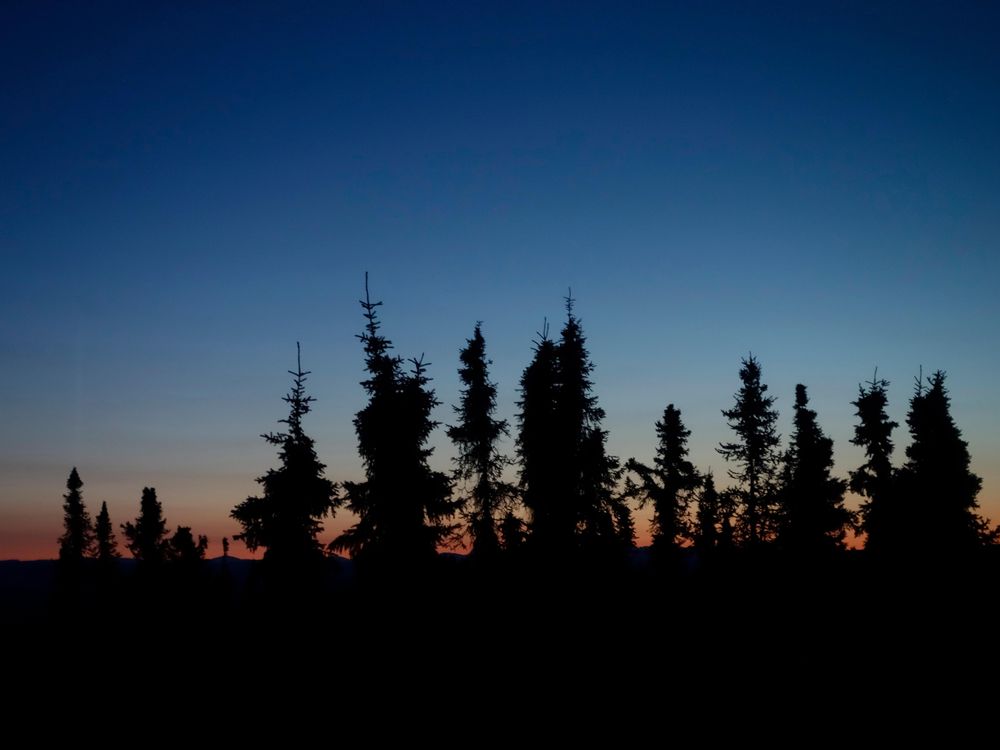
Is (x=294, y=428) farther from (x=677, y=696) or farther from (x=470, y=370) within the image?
(x=677, y=696)

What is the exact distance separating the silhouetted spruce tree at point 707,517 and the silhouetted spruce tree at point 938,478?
986cm

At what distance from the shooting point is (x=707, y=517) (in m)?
36.6

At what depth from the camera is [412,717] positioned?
51.1ft

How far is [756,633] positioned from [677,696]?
6734 millimetres

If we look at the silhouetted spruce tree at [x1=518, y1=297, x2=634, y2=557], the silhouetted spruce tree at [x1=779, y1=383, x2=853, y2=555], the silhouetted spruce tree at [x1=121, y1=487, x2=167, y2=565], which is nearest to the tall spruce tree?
the silhouetted spruce tree at [x1=518, y1=297, x2=634, y2=557]

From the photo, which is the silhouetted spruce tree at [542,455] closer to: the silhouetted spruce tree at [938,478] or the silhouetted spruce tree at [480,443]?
the silhouetted spruce tree at [480,443]

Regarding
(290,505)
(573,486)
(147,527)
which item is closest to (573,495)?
(573,486)

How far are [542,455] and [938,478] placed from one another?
966 inches

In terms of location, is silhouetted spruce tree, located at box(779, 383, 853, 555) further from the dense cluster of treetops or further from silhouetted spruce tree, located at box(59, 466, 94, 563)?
silhouetted spruce tree, located at box(59, 466, 94, 563)

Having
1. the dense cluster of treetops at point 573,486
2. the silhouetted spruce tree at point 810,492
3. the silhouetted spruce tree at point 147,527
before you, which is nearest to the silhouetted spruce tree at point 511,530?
the dense cluster of treetops at point 573,486

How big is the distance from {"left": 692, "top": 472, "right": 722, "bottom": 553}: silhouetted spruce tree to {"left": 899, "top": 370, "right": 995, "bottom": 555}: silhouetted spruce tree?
9.86 metres

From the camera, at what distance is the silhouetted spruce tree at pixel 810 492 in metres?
36.0

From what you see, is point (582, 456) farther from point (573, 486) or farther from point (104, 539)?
point (104, 539)

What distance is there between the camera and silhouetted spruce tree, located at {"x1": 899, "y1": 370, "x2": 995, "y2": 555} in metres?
33.3
